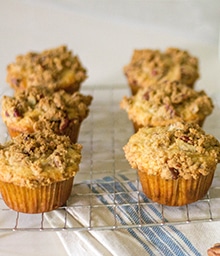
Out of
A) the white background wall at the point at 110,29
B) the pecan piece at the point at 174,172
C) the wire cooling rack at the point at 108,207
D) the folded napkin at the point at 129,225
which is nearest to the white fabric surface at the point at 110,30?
the white background wall at the point at 110,29

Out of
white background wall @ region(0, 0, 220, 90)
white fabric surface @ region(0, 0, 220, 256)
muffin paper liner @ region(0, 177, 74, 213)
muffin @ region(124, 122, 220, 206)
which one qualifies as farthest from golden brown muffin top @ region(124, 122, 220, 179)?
white background wall @ region(0, 0, 220, 90)

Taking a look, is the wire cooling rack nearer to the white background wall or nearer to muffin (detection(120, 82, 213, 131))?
muffin (detection(120, 82, 213, 131))

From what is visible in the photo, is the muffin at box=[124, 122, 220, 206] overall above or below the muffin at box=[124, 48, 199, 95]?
below

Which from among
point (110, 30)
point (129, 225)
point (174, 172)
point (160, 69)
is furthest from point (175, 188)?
point (110, 30)

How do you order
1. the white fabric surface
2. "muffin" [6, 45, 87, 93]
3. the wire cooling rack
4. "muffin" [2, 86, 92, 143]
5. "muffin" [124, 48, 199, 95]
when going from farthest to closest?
the white fabric surface
"muffin" [124, 48, 199, 95]
"muffin" [6, 45, 87, 93]
"muffin" [2, 86, 92, 143]
the wire cooling rack

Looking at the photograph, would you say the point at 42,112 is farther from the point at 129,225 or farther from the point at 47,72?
the point at 129,225

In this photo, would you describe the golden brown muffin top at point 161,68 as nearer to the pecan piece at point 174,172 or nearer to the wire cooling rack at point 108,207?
the wire cooling rack at point 108,207

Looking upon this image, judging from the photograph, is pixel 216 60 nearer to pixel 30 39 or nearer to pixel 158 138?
pixel 30 39
